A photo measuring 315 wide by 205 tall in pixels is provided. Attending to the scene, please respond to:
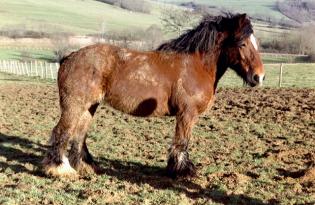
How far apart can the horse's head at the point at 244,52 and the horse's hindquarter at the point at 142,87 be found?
96 cm

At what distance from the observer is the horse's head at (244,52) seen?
20.9ft

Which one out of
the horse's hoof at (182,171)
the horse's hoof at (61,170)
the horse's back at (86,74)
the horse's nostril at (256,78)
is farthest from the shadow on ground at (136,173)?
the horse's nostril at (256,78)

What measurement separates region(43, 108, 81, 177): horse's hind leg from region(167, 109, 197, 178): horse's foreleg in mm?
1568

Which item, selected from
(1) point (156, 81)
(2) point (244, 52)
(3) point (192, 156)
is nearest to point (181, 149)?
(1) point (156, 81)

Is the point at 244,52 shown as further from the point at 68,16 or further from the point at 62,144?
the point at 68,16

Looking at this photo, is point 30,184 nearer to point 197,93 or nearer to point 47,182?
point 47,182

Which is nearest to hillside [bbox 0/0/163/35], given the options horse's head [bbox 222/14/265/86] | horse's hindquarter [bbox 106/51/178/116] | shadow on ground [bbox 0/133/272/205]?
shadow on ground [bbox 0/133/272/205]

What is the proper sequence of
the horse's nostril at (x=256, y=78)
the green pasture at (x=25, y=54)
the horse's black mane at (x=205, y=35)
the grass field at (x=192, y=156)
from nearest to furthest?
the grass field at (x=192, y=156)
the horse's nostril at (x=256, y=78)
the horse's black mane at (x=205, y=35)
the green pasture at (x=25, y=54)

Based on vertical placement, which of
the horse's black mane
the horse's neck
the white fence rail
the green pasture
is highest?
the horse's black mane

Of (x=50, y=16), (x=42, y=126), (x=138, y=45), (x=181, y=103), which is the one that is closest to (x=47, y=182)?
(x=181, y=103)

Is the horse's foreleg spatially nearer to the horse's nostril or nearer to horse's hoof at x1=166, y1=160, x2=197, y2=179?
horse's hoof at x1=166, y1=160, x2=197, y2=179

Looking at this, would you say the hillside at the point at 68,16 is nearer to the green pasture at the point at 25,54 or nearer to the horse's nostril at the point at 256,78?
the green pasture at the point at 25,54

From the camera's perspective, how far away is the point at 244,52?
6453 millimetres

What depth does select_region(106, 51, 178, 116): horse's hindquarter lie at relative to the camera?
661cm
